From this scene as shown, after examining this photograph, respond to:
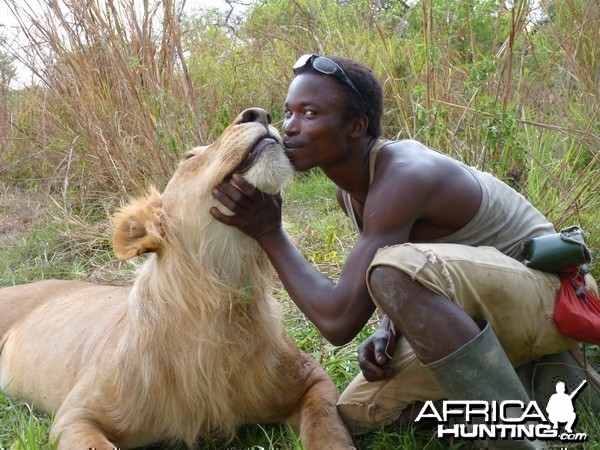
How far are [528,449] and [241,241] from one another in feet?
4.09

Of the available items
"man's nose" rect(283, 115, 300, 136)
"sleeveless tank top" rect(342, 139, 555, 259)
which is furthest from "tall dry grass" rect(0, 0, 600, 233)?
"man's nose" rect(283, 115, 300, 136)

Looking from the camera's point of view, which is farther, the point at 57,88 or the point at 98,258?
the point at 57,88

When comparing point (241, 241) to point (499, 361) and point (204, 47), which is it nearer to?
point (499, 361)

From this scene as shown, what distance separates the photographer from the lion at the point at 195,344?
2906 mm

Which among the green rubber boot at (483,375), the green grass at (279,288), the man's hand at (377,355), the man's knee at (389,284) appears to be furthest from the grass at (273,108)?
the man's knee at (389,284)

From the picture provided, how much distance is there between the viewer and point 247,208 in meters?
2.79

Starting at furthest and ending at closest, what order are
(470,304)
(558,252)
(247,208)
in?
(247,208) < (558,252) < (470,304)

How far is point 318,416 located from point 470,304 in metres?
0.79

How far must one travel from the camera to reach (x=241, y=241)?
9.62ft

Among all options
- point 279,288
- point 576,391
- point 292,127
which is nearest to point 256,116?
point 292,127

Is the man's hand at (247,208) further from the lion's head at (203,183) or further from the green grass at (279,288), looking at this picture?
the green grass at (279,288)

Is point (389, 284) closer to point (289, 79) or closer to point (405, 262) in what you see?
point (405, 262)

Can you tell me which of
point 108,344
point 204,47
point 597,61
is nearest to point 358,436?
point 108,344

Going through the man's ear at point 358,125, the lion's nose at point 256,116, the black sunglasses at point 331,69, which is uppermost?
the black sunglasses at point 331,69
